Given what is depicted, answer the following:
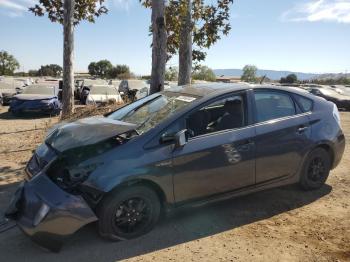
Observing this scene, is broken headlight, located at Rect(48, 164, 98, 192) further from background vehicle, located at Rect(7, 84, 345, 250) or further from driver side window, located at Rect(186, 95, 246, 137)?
driver side window, located at Rect(186, 95, 246, 137)

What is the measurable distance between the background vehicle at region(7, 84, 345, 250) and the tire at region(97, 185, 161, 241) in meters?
0.01

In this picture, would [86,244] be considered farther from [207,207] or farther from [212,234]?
[207,207]

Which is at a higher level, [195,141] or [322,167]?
[195,141]

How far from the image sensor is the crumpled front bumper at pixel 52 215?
157 inches

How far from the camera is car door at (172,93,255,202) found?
4.64 metres

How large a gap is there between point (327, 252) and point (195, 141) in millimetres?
1778

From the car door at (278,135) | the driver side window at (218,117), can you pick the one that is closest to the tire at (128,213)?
the driver side window at (218,117)

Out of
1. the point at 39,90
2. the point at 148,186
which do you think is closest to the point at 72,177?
the point at 148,186

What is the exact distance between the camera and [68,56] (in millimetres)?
13953

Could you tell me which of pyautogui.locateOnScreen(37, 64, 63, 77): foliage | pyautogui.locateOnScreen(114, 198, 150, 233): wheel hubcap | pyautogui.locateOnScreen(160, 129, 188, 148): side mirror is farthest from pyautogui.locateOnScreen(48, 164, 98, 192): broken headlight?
pyautogui.locateOnScreen(37, 64, 63, 77): foliage

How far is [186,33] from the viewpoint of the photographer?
467 inches

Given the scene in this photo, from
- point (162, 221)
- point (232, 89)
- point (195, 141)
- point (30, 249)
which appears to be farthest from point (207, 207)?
point (30, 249)

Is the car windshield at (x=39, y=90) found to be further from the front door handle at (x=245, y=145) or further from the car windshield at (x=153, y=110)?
the front door handle at (x=245, y=145)

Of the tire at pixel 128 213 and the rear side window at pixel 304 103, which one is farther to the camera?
the rear side window at pixel 304 103
